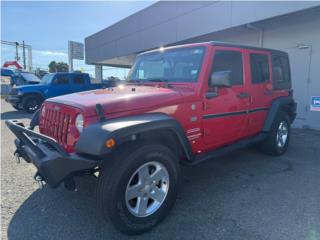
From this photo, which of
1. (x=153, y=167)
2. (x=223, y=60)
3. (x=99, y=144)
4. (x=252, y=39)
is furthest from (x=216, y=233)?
(x=252, y=39)

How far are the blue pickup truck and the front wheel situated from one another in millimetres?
9020

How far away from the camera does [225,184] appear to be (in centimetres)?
369

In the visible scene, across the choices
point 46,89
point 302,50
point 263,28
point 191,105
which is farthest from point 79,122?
point 46,89

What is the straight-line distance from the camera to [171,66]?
11.8 ft

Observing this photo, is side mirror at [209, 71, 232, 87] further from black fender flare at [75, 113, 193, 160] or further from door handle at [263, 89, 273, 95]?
door handle at [263, 89, 273, 95]

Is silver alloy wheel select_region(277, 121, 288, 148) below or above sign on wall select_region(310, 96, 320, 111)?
below

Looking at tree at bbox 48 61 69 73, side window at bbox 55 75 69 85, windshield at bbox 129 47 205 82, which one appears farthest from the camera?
tree at bbox 48 61 69 73

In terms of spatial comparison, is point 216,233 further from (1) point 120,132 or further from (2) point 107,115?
(2) point 107,115

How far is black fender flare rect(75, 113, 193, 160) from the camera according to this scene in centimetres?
215

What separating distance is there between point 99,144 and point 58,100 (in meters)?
1.18

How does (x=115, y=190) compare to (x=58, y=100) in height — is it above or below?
below

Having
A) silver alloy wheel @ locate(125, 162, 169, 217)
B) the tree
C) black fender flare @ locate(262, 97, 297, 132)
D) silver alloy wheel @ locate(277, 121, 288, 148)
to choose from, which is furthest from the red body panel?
the tree

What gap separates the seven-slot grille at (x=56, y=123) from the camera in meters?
2.63

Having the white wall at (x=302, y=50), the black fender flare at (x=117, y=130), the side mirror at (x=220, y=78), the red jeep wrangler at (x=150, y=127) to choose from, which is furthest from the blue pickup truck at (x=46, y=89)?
the black fender flare at (x=117, y=130)
